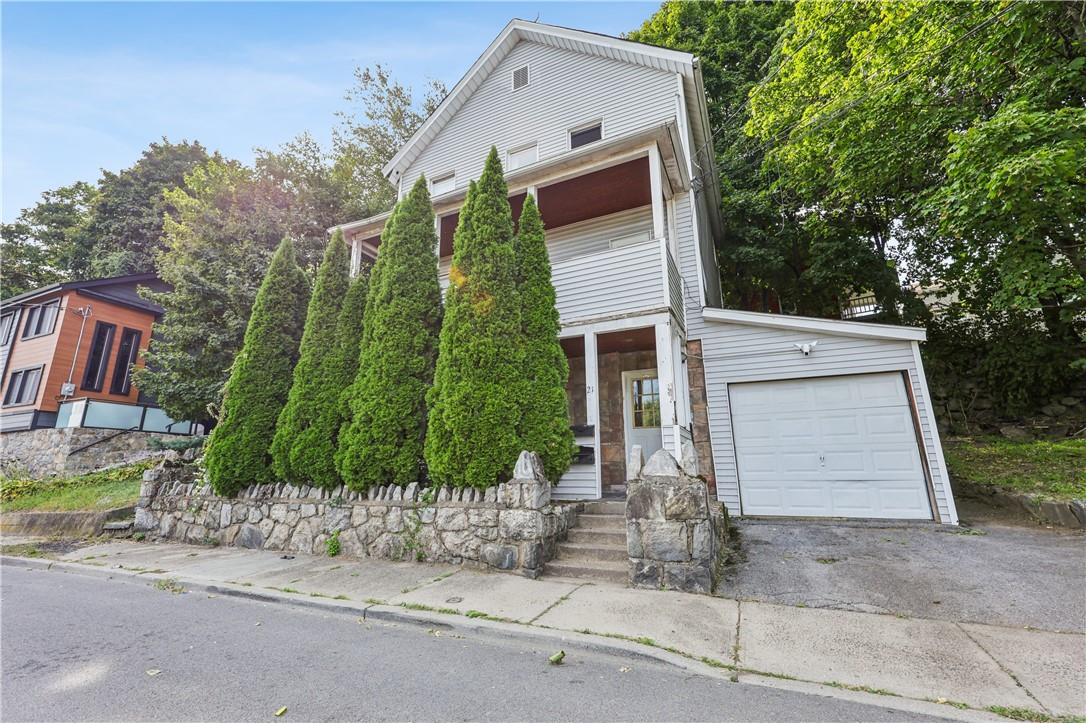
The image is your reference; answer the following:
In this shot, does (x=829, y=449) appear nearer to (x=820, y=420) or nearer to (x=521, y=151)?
(x=820, y=420)

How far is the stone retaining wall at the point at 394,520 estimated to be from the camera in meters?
4.61

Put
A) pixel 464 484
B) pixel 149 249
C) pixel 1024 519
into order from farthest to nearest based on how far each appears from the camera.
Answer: pixel 149 249
pixel 1024 519
pixel 464 484

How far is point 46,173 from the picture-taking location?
6.73m

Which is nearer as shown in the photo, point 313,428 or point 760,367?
point 313,428

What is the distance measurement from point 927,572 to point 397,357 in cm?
615

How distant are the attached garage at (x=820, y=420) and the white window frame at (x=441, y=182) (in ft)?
22.6

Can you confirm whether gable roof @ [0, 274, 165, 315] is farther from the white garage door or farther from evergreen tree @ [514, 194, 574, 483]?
the white garage door

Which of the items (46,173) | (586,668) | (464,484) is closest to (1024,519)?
(586,668)

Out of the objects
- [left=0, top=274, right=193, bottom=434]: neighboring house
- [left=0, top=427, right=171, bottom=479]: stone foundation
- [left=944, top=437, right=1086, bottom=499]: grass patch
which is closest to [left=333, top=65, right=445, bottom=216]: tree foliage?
[left=0, top=274, right=193, bottom=434]: neighboring house

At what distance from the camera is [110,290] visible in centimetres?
1571

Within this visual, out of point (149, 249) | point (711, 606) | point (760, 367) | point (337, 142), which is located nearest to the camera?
point (711, 606)

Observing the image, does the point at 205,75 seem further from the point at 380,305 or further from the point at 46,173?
the point at 380,305

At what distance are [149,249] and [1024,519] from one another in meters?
30.4

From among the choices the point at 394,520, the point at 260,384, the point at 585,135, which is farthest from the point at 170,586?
the point at 585,135
